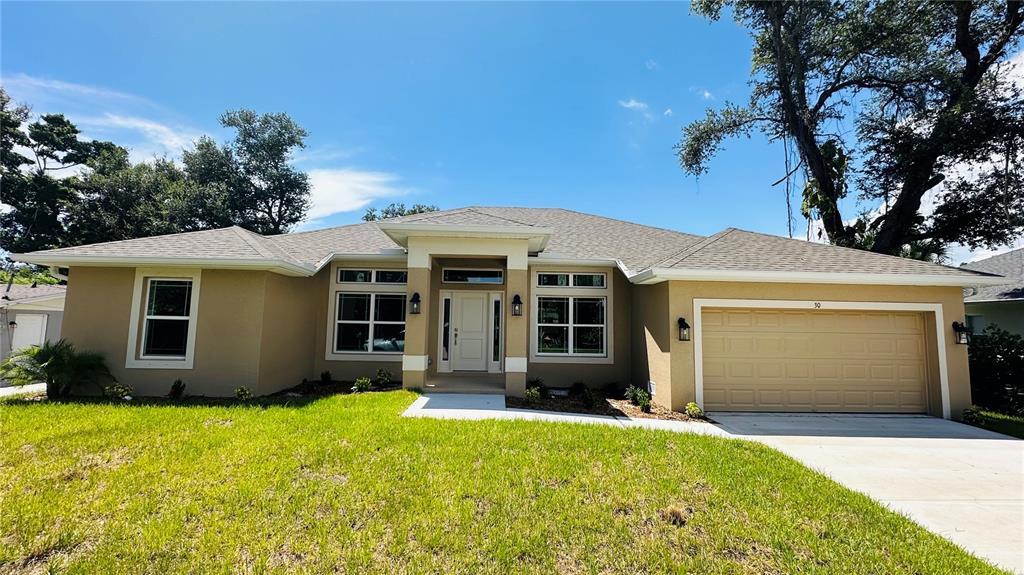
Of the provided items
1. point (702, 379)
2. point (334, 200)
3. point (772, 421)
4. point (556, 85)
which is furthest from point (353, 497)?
point (334, 200)

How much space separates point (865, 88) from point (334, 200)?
29.9 m

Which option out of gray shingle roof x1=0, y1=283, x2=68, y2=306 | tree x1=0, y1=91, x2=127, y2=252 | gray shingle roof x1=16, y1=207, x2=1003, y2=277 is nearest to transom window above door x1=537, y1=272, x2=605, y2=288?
gray shingle roof x1=16, y1=207, x2=1003, y2=277

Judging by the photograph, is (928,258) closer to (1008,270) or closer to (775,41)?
(1008,270)

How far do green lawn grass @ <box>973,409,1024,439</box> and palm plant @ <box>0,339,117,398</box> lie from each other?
16863 millimetres

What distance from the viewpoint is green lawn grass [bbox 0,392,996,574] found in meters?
3.15

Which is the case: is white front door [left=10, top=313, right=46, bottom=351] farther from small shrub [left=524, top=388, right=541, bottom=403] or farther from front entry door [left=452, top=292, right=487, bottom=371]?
small shrub [left=524, top=388, right=541, bottom=403]

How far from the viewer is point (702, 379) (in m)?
8.00

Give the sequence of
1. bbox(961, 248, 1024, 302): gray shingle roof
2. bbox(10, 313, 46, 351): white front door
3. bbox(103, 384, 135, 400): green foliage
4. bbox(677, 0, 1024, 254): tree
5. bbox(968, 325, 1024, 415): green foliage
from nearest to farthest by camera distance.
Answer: bbox(103, 384, 135, 400): green foliage < bbox(968, 325, 1024, 415): green foliage < bbox(10, 313, 46, 351): white front door < bbox(961, 248, 1024, 302): gray shingle roof < bbox(677, 0, 1024, 254): tree

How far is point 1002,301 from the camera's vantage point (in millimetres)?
12133

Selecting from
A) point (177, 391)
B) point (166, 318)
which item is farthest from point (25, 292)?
point (177, 391)

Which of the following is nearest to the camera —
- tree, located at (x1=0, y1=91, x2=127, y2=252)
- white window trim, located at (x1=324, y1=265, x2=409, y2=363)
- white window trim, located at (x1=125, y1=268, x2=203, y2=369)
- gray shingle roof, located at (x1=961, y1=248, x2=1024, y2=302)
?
white window trim, located at (x1=125, y1=268, x2=203, y2=369)

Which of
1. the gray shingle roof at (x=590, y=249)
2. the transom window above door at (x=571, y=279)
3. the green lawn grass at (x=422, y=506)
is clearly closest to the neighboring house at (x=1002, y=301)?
the gray shingle roof at (x=590, y=249)

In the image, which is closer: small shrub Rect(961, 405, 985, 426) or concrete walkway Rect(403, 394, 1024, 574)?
concrete walkway Rect(403, 394, 1024, 574)

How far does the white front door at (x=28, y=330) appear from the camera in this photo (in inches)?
453
